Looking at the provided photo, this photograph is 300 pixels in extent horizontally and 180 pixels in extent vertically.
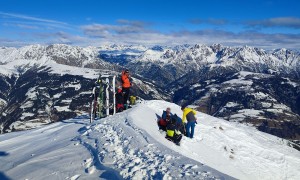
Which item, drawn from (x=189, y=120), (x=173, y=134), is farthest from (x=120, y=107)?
(x=173, y=134)

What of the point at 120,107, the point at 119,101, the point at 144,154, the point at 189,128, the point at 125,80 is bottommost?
the point at 189,128

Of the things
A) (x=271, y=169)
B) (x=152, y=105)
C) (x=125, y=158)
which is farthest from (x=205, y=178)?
(x=152, y=105)

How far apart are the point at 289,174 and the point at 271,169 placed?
2235 mm

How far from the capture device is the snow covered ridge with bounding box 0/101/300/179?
15539mm

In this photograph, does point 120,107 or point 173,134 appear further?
point 120,107

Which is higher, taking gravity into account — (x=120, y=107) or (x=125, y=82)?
(x=125, y=82)

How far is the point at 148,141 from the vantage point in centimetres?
2052

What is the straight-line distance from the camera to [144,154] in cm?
1761

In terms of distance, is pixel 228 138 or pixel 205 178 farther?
pixel 228 138

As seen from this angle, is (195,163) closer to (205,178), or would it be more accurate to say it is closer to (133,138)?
(205,178)

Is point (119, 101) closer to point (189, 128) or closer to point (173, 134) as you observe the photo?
point (189, 128)

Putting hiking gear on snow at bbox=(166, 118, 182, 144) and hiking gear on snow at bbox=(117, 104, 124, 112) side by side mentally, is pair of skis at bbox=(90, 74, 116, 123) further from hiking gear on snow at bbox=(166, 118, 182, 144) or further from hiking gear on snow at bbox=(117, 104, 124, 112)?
hiking gear on snow at bbox=(166, 118, 182, 144)

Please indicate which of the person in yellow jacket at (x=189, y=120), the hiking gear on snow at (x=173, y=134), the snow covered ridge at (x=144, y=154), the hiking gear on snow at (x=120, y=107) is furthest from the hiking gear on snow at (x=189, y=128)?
the hiking gear on snow at (x=120, y=107)

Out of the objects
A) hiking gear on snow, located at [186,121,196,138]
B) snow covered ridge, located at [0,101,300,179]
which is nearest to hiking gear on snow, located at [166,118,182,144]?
snow covered ridge, located at [0,101,300,179]
